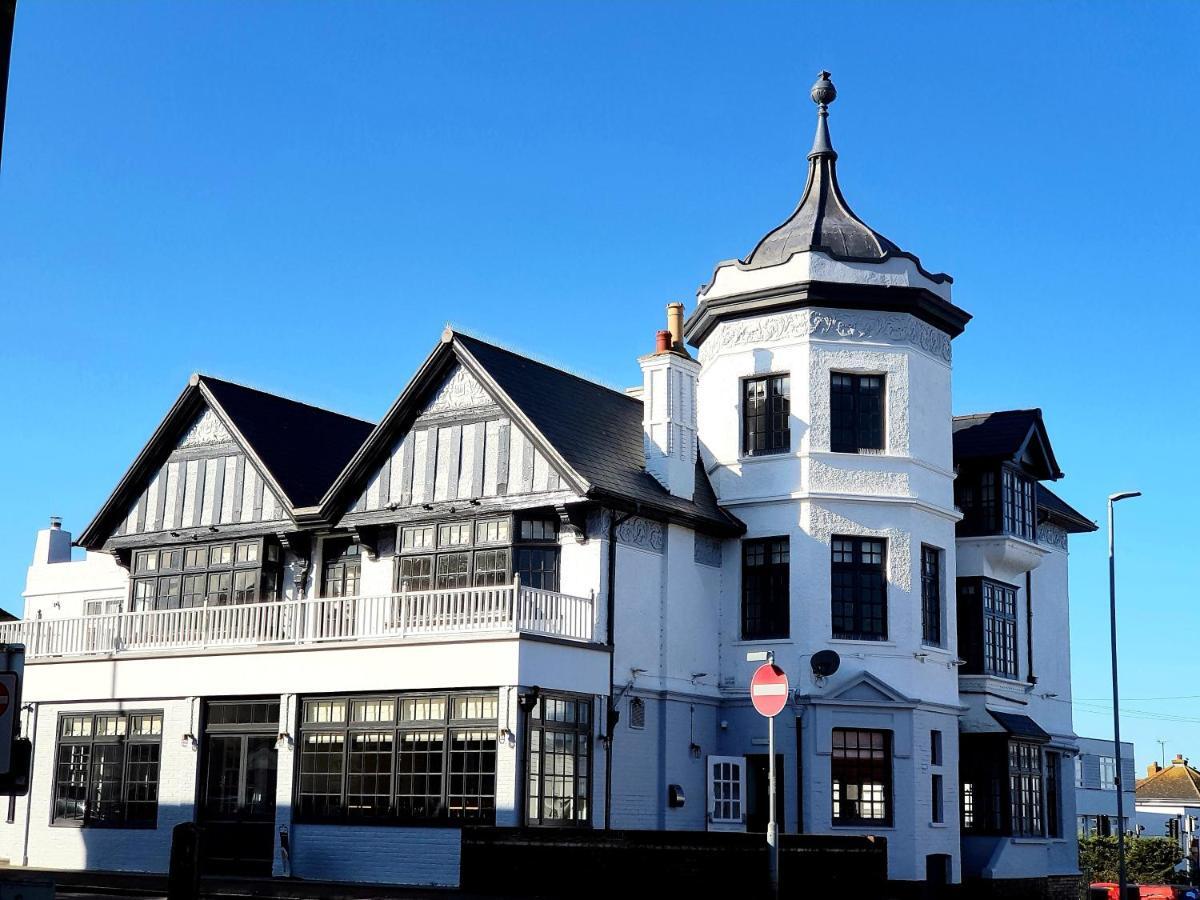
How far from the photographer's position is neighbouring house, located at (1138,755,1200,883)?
69312 millimetres

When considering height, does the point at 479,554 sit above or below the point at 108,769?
above

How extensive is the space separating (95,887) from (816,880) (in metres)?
11.1

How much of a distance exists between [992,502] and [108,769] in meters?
18.7

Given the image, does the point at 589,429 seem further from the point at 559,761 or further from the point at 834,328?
the point at 559,761

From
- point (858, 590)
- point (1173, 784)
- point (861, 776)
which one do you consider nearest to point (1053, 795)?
point (861, 776)

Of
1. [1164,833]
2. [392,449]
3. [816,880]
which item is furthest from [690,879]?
[1164,833]

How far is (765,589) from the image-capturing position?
30156 millimetres

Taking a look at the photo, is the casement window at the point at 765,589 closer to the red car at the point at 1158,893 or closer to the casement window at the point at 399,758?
the casement window at the point at 399,758

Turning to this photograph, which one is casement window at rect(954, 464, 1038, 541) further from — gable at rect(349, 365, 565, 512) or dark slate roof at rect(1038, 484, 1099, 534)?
gable at rect(349, 365, 565, 512)

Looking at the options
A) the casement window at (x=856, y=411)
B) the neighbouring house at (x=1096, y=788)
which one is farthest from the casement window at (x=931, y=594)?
the neighbouring house at (x=1096, y=788)

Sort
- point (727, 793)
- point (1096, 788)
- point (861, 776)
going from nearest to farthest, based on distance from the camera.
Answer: point (861, 776), point (727, 793), point (1096, 788)

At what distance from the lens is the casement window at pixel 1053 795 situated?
33.8 meters

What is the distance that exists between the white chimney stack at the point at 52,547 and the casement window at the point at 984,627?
2172cm

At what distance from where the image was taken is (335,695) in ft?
92.7
